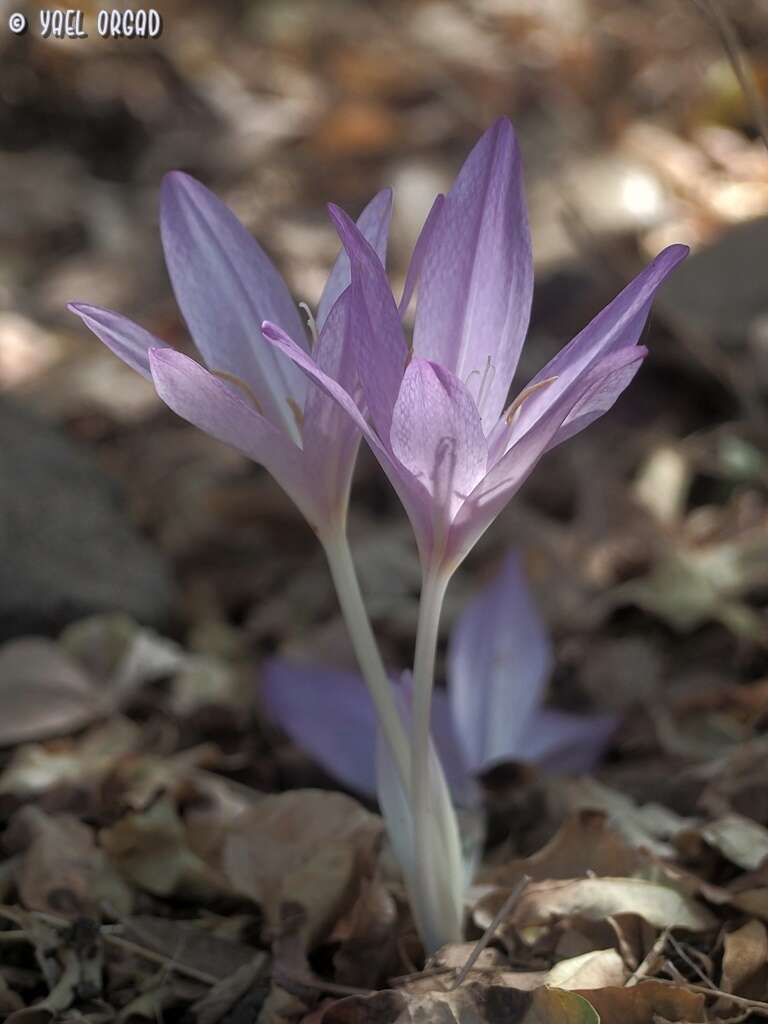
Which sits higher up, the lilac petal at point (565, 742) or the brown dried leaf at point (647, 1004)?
the brown dried leaf at point (647, 1004)

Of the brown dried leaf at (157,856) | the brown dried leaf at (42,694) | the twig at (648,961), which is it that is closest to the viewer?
the twig at (648,961)

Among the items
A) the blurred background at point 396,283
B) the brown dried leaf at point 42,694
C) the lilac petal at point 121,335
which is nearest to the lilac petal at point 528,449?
the lilac petal at point 121,335

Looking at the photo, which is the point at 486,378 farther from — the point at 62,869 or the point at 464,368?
the point at 62,869

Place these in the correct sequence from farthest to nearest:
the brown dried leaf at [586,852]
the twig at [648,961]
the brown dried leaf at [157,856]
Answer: the brown dried leaf at [157,856] → the brown dried leaf at [586,852] → the twig at [648,961]

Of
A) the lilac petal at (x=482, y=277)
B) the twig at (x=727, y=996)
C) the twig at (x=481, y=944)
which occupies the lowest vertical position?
the twig at (x=727, y=996)

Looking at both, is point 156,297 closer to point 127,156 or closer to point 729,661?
point 127,156

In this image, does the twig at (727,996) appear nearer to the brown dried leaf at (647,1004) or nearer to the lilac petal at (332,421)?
the brown dried leaf at (647,1004)

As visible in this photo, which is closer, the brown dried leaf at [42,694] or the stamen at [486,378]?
the stamen at [486,378]

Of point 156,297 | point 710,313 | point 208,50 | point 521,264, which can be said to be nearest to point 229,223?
point 521,264
